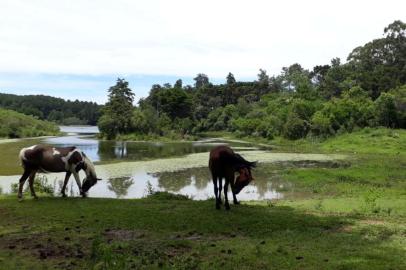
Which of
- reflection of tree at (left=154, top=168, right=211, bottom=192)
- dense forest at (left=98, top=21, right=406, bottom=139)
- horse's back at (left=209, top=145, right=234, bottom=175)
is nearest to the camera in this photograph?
horse's back at (left=209, top=145, right=234, bottom=175)

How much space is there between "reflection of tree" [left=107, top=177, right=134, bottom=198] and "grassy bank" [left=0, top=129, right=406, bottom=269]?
6.93 m

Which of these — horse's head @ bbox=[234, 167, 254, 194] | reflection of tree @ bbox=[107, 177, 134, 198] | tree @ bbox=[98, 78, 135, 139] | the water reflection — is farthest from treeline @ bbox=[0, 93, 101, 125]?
horse's head @ bbox=[234, 167, 254, 194]

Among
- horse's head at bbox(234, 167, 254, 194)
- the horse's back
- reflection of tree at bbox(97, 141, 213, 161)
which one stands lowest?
reflection of tree at bbox(97, 141, 213, 161)

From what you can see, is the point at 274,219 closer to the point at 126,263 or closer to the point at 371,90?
the point at 126,263

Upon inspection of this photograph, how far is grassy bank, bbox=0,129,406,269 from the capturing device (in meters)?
7.32

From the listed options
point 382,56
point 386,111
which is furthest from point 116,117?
point 382,56

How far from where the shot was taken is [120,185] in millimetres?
23828

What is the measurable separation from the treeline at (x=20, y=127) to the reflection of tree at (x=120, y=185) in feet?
221

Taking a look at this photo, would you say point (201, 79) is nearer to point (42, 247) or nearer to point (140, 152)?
point (140, 152)

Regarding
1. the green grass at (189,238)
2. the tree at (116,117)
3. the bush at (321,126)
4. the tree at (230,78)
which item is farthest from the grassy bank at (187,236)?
the tree at (230,78)

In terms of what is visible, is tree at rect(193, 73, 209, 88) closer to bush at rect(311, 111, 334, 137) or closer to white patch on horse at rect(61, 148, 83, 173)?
bush at rect(311, 111, 334, 137)

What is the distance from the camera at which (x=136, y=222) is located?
10.5 metres

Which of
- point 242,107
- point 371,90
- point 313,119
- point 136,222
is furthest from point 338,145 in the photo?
point 242,107

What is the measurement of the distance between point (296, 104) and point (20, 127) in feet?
188
